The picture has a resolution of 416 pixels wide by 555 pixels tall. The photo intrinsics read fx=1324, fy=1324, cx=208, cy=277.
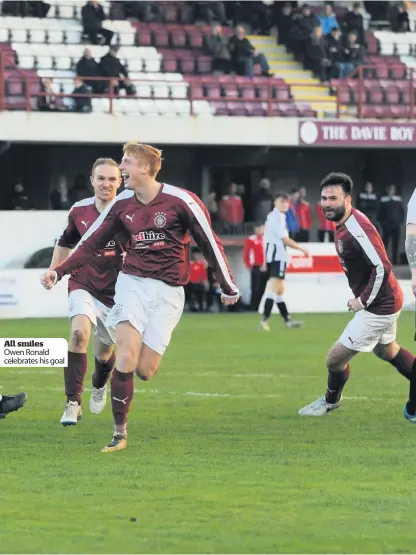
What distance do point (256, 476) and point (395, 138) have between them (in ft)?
79.5

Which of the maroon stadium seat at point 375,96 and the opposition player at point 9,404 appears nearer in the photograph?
the opposition player at point 9,404

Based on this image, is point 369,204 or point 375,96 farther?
point 375,96

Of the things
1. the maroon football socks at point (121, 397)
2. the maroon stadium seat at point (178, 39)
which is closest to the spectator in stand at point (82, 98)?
the maroon stadium seat at point (178, 39)

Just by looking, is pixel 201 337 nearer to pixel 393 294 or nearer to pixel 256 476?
pixel 393 294

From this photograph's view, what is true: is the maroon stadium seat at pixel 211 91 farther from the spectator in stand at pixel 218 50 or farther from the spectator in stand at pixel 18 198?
the spectator in stand at pixel 18 198

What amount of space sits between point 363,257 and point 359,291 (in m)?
0.34

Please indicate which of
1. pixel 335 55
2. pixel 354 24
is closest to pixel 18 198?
pixel 335 55

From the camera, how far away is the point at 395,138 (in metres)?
31.2

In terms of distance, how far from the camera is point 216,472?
7914mm

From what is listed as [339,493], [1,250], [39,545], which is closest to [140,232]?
[339,493]

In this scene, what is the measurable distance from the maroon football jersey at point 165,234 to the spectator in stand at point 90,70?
20126mm

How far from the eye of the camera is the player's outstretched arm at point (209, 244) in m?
8.99

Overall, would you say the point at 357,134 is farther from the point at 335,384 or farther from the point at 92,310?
the point at 92,310

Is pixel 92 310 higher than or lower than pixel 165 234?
lower
